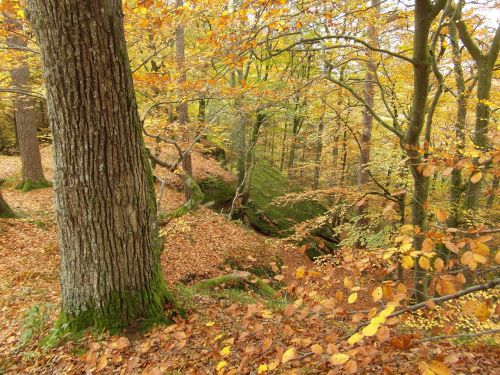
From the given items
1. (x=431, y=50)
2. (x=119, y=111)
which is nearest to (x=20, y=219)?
(x=119, y=111)

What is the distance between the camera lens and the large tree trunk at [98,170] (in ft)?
9.46

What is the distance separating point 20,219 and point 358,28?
9581 millimetres

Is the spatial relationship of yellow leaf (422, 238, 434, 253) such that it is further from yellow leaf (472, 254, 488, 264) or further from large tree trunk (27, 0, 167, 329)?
large tree trunk (27, 0, 167, 329)

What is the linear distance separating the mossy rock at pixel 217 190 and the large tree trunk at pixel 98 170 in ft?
33.6

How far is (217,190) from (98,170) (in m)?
11.3

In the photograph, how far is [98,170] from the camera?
3.20 meters

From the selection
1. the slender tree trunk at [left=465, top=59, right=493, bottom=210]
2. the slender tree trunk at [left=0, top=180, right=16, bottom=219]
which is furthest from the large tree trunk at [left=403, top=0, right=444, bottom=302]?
the slender tree trunk at [left=0, top=180, right=16, bottom=219]

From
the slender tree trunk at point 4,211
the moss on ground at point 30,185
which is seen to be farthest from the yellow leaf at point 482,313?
the moss on ground at point 30,185

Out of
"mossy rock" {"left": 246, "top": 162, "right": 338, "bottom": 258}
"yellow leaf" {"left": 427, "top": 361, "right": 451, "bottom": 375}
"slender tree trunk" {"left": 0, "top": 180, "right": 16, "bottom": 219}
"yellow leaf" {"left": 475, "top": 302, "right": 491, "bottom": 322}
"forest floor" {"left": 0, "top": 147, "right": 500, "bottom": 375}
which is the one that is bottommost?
"mossy rock" {"left": 246, "top": 162, "right": 338, "bottom": 258}

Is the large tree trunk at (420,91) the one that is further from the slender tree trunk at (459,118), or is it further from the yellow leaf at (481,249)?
the slender tree trunk at (459,118)

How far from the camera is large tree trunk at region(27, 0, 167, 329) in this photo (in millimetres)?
2883

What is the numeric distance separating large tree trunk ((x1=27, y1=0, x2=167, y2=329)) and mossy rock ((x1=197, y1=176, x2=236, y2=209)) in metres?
10.2

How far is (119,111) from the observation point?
10.4ft

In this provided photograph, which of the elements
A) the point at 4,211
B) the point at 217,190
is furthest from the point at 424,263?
the point at 217,190
